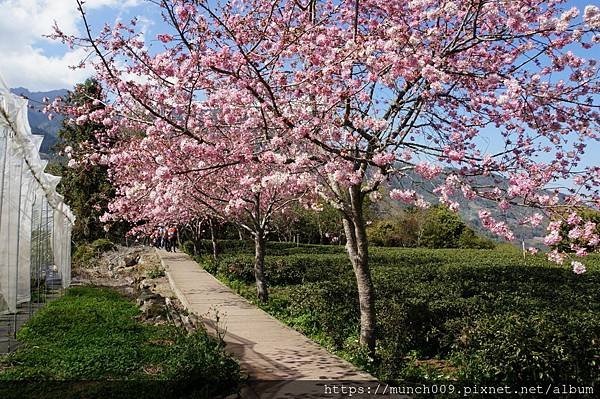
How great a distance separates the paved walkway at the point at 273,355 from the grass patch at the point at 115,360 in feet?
1.54

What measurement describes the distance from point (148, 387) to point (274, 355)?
1.78 metres

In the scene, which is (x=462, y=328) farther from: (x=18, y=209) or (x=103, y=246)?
(x=103, y=246)

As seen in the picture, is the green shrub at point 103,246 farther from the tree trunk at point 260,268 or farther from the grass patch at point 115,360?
the grass patch at point 115,360

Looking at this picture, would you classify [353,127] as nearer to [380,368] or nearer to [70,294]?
[380,368]

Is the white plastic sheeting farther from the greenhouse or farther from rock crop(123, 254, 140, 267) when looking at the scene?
rock crop(123, 254, 140, 267)

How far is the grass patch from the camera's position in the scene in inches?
209

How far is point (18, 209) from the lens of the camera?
7.99m

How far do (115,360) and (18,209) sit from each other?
3.01m

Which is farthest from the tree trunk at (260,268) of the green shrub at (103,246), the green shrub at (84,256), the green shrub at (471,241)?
the green shrub at (471,241)

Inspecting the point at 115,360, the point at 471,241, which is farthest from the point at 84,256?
the point at 471,241

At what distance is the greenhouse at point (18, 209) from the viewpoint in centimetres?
727

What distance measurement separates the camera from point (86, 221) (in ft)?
102

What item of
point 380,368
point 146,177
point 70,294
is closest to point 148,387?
point 380,368

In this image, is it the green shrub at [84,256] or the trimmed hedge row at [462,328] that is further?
the green shrub at [84,256]
